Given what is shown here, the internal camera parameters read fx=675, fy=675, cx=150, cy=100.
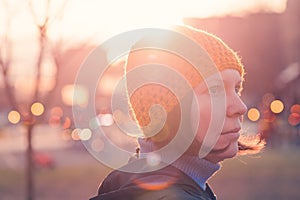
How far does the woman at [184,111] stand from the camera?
1836 mm

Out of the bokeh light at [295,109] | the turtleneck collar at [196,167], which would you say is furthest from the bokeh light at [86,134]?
the turtleneck collar at [196,167]

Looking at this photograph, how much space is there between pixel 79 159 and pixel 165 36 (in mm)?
13356

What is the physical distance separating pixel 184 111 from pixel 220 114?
4.0 inches

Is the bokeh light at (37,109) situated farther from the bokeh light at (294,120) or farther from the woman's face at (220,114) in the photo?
the bokeh light at (294,120)

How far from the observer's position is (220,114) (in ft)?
6.11

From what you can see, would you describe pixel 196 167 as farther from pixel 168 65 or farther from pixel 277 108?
pixel 277 108

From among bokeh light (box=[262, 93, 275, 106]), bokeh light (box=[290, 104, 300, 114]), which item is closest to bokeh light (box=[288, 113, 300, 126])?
bokeh light (box=[290, 104, 300, 114])

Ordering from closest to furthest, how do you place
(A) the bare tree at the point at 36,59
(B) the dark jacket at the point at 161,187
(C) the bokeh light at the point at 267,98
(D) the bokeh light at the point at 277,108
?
(B) the dark jacket at the point at 161,187 < (A) the bare tree at the point at 36,59 < (D) the bokeh light at the point at 277,108 < (C) the bokeh light at the point at 267,98

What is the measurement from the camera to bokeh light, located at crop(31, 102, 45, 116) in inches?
249

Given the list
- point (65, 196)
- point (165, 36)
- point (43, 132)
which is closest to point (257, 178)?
point (65, 196)

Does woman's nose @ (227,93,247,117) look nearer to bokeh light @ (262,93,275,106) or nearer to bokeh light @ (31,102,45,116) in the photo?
bokeh light @ (31,102,45,116)

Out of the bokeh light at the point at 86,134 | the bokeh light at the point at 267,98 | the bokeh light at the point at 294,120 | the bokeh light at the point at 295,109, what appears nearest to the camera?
the bokeh light at the point at 86,134

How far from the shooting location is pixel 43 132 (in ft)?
92.2

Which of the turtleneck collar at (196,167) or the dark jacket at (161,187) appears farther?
the turtleneck collar at (196,167)
